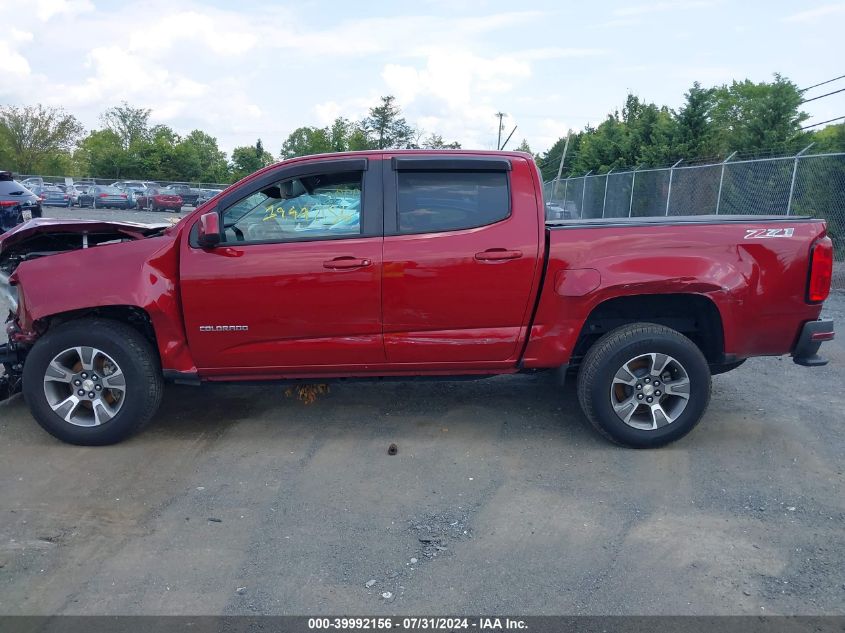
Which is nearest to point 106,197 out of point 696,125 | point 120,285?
point 696,125

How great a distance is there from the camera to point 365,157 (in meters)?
→ 4.84

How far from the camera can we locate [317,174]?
479 centimetres

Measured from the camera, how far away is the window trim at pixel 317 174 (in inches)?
185

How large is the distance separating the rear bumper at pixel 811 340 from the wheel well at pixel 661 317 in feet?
1.59

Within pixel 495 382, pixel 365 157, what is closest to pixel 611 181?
pixel 495 382

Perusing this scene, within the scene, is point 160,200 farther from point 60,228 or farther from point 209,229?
point 209,229

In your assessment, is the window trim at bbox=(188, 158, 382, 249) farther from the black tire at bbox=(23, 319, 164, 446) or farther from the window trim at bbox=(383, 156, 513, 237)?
the black tire at bbox=(23, 319, 164, 446)

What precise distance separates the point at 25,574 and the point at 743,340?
14.2 feet

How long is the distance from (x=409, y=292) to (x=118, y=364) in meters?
1.97

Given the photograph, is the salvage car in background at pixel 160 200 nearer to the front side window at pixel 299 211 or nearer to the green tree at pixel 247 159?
the green tree at pixel 247 159

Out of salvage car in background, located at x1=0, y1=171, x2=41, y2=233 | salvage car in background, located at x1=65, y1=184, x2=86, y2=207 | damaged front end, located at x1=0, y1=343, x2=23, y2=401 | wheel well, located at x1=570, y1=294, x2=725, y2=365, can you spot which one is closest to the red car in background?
salvage car in background, located at x1=65, y1=184, x2=86, y2=207

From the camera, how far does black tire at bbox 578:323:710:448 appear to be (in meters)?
4.70

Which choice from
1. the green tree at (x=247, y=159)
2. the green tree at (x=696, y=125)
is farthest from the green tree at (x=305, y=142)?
the green tree at (x=696, y=125)

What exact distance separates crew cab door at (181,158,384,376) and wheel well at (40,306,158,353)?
390mm
